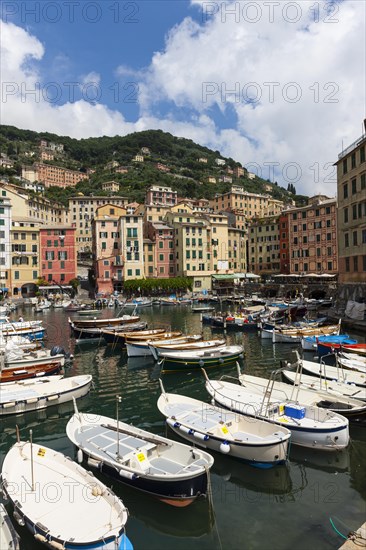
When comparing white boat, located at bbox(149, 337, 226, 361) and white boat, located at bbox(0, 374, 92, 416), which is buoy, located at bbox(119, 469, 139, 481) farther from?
white boat, located at bbox(149, 337, 226, 361)

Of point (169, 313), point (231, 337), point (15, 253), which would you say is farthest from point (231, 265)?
point (231, 337)

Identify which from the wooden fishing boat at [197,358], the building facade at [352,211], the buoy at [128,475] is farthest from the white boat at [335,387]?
the building facade at [352,211]

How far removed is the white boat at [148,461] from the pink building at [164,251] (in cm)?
7271

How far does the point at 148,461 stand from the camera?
10695 mm

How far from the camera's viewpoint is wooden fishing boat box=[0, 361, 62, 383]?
19.6m

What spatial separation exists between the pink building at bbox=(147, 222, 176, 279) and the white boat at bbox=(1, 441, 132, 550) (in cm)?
7439

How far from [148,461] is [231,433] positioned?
3335mm

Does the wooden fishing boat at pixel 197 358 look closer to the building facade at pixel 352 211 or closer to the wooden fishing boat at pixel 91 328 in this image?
the wooden fishing boat at pixel 91 328

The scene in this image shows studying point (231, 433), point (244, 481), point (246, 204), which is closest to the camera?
point (244, 481)

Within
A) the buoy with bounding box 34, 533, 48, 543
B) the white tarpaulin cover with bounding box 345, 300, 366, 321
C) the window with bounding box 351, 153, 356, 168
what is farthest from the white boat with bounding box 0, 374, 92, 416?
the window with bounding box 351, 153, 356, 168

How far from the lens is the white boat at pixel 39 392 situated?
16.3 metres

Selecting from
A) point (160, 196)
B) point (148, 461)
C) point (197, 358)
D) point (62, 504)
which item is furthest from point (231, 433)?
point (160, 196)

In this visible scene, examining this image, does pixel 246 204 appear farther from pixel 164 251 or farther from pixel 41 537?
pixel 41 537

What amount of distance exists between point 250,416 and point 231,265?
80.1 metres
